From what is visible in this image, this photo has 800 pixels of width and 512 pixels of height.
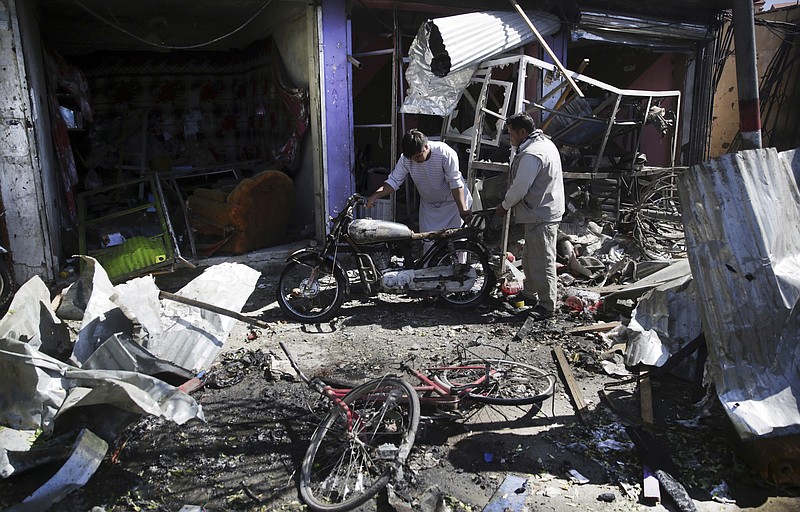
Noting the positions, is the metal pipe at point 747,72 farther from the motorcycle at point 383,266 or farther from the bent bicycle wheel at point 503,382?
the motorcycle at point 383,266

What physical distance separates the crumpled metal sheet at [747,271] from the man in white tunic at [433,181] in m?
2.89

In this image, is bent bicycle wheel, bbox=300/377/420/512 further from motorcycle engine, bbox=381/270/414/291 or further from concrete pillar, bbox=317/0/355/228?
concrete pillar, bbox=317/0/355/228

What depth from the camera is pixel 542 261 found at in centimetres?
599

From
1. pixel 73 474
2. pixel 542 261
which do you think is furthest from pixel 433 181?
pixel 73 474

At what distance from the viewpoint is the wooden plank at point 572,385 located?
414cm

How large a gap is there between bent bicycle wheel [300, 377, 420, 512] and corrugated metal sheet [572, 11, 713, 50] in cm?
727

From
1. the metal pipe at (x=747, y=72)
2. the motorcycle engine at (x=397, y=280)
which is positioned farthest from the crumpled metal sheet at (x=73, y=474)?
the metal pipe at (x=747, y=72)

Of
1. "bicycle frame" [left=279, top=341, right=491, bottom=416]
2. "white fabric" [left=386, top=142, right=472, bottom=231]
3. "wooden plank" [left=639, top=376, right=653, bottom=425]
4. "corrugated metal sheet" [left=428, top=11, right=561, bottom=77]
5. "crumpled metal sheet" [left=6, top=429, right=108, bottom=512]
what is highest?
"corrugated metal sheet" [left=428, top=11, right=561, bottom=77]

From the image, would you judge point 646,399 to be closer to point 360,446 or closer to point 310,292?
point 360,446

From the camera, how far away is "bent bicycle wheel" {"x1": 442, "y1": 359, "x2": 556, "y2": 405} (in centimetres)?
394

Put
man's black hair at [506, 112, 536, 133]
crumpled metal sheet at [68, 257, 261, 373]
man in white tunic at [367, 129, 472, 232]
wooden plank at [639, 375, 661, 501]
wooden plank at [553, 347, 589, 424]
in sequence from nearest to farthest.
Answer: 1. wooden plank at [639, 375, 661, 501]
2. wooden plank at [553, 347, 589, 424]
3. crumpled metal sheet at [68, 257, 261, 373]
4. man's black hair at [506, 112, 536, 133]
5. man in white tunic at [367, 129, 472, 232]

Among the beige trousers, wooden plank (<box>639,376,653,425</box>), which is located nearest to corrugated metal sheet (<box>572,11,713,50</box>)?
the beige trousers

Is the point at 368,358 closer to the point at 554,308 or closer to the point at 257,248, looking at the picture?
the point at 554,308

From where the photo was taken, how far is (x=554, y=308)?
6125mm
